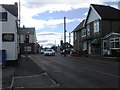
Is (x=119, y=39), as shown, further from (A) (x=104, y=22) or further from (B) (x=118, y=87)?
(B) (x=118, y=87)

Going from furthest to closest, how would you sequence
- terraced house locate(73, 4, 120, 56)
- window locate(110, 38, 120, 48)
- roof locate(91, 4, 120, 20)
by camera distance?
roof locate(91, 4, 120, 20)
terraced house locate(73, 4, 120, 56)
window locate(110, 38, 120, 48)

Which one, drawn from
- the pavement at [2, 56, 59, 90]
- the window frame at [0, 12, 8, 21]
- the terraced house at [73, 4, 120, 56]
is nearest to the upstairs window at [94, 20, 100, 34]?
the terraced house at [73, 4, 120, 56]

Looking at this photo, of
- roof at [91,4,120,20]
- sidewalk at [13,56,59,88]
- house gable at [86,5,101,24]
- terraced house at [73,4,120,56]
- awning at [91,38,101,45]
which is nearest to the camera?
sidewalk at [13,56,59,88]

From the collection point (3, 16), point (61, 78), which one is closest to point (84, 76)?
point (61, 78)

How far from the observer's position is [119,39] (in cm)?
3975

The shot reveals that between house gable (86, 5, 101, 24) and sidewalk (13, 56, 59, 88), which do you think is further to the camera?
house gable (86, 5, 101, 24)

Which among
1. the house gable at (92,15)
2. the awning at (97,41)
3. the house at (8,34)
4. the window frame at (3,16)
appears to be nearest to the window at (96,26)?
the house gable at (92,15)

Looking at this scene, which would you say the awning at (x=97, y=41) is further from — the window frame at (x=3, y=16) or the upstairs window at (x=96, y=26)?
the window frame at (x=3, y=16)

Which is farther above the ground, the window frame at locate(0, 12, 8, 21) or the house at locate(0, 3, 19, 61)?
the window frame at locate(0, 12, 8, 21)

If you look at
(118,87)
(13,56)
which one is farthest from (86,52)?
(118,87)

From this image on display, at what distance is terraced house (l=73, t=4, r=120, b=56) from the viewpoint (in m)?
41.7

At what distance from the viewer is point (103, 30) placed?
45062mm

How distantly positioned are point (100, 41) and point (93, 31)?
3.47 m

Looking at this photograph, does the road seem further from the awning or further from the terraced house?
the awning
